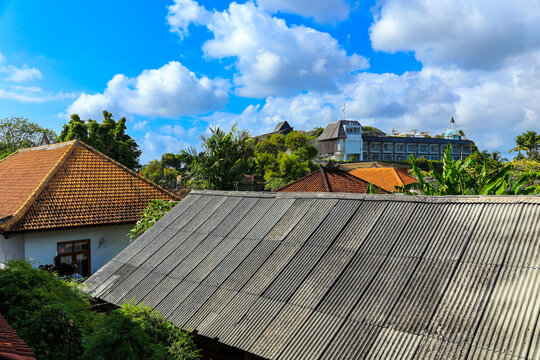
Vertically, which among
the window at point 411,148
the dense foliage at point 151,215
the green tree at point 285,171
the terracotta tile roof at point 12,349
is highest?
the window at point 411,148

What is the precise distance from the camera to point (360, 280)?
20.5 ft

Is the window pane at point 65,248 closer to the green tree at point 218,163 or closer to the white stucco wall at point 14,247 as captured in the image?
the white stucco wall at point 14,247

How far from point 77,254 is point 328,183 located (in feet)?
41.5

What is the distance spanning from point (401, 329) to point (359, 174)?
39.6 m

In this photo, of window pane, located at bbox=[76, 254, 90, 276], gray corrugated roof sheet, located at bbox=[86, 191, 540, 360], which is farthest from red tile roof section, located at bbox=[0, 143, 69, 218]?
gray corrugated roof sheet, located at bbox=[86, 191, 540, 360]

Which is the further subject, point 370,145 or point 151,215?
point 370,145

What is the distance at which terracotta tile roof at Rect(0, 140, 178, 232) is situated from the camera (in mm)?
16688

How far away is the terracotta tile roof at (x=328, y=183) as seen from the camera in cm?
2280

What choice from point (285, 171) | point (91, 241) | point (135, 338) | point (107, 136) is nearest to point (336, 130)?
point (285, 171)

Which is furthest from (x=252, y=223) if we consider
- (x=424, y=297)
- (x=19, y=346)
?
(x=19, y=346)

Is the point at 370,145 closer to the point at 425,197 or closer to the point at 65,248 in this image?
the point at 65,248

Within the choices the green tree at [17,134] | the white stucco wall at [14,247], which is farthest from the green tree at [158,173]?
the white stucco wall at [14,247]

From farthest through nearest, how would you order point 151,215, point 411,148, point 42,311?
point 411,148 → point 151,215 → point 42,311

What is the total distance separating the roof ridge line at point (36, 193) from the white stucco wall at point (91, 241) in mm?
790
